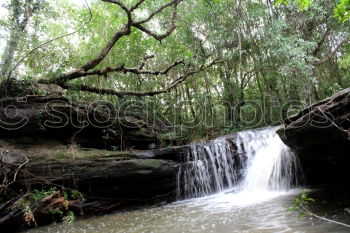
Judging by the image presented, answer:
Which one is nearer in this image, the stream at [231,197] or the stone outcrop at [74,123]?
the stream at [231,197]

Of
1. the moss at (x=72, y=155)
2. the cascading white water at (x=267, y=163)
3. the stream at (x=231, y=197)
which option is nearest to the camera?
the stream at (x=231, y=197)

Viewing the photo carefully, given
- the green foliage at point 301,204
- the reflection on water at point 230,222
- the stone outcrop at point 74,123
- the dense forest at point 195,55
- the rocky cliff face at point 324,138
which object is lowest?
the reflection on water at point 230,222

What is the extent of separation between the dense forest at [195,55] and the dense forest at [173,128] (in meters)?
0.08

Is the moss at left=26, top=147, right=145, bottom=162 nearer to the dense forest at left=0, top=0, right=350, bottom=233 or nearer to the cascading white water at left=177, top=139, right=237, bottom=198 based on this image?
the dense forest at left=0, top=0, right=350, bottom=233

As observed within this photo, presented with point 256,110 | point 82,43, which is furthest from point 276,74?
point 82,43

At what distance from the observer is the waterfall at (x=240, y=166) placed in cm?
701

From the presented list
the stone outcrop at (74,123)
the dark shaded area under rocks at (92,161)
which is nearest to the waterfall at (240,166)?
the dark shaded area under rocks at (92,161)

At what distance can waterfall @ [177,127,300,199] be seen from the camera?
23.0 ft

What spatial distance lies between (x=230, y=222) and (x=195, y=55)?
10995 millimetres

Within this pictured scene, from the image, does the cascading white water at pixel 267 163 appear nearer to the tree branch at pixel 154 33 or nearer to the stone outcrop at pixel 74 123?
the stone outcrop at pixel 74 123

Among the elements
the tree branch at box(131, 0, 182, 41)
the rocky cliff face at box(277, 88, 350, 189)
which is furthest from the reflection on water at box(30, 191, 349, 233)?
the tree branch at box(131, 0, 182, 41)

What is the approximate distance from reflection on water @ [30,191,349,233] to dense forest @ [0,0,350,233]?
0.03m

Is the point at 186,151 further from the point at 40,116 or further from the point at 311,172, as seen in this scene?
the point at 40,116

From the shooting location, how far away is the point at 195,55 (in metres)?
14.1
